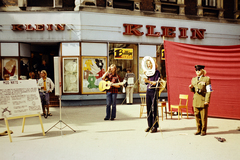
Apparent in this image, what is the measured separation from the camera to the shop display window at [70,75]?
1318 cm

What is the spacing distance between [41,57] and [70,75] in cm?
316

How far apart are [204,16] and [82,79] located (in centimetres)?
924

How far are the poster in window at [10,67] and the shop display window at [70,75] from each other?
8.72ft

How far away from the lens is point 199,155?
190 inches

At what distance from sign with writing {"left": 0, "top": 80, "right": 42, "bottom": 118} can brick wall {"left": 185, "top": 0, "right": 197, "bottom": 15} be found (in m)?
12.0

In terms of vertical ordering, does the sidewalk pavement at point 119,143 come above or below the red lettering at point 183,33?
below

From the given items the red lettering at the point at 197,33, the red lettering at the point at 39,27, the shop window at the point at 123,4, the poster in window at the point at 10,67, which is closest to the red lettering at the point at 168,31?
the red lettering at the point at 197,33

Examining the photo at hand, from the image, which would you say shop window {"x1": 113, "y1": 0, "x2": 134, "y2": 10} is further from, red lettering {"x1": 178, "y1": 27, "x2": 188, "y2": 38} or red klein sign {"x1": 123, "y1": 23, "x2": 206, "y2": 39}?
red lettering {"x1": 178, "y1": 27, "x2": 188, "y2": 38}

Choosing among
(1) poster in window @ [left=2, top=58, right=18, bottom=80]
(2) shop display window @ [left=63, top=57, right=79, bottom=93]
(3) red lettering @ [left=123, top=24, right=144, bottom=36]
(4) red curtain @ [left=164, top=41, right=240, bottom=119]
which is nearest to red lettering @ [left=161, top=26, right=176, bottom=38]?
(3) red lettering @ [left=123, top=24, right=144, bottom=36]

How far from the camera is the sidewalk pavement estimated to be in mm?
4820

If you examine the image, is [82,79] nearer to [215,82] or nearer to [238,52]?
[215,82]

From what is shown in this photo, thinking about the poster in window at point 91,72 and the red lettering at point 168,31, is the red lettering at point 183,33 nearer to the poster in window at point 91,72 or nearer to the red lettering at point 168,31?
the red lettering at point 168,31

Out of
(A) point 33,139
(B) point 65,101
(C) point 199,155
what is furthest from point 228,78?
(B) point 65,101

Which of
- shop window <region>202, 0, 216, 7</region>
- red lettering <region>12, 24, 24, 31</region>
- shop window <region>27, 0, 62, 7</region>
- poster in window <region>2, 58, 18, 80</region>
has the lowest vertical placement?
poster in window <region>2, 58, 18, 80</region>
